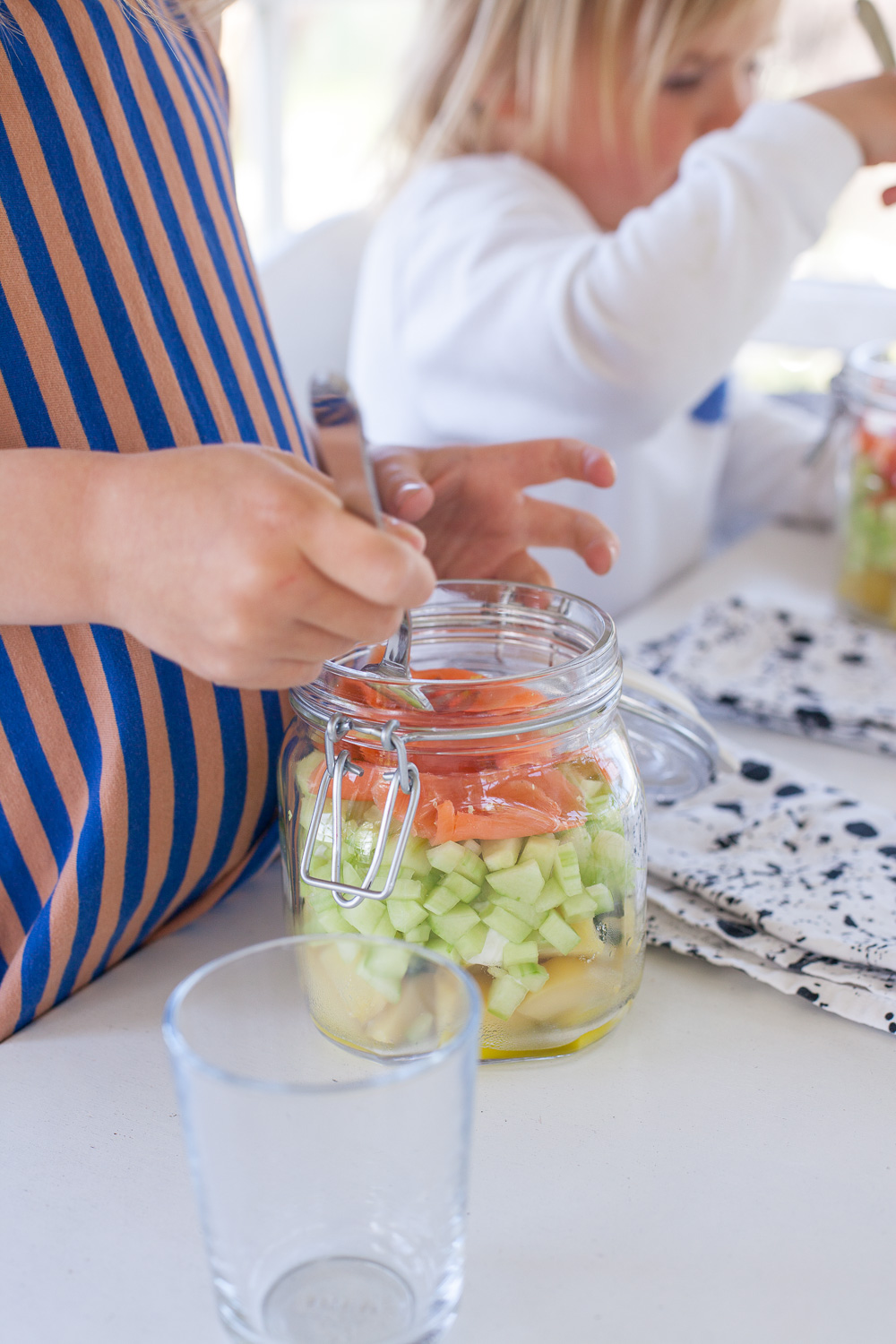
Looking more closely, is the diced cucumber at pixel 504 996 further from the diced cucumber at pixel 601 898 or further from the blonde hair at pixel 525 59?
the blonde hair at pixel 525 59

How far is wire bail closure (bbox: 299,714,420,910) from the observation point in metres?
0.32

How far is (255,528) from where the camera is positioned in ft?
0.88

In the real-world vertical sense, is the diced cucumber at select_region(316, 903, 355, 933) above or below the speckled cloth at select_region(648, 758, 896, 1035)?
above

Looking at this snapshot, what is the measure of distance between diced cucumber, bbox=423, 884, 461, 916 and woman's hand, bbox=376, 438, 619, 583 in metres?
0.20

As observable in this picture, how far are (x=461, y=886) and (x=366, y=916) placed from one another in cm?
3

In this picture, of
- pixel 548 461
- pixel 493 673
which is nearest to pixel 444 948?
pixel 493 673

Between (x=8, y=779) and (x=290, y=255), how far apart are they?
2.57 ft

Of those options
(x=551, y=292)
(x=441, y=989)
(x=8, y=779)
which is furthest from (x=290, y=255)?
(x=441, y=989)

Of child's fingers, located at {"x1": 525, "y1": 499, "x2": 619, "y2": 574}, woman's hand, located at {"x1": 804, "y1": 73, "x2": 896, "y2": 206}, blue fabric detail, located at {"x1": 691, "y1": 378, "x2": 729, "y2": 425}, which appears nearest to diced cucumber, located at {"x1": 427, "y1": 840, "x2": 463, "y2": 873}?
child's fingers, located at {"x1": 525, "y1": 499, "x2": 619, "y2": 574}

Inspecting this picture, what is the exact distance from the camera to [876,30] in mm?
700

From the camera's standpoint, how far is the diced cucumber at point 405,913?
0.33m

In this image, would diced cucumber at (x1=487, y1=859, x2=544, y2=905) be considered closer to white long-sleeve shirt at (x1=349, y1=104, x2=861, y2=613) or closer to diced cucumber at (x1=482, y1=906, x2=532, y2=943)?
diced cucumber at (x1=482, y1=906, x2=532, y2=943)

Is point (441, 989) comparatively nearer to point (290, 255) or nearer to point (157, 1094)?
point (157, 1094)

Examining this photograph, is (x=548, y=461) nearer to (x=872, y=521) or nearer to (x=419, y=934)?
(x=419, y=934)
